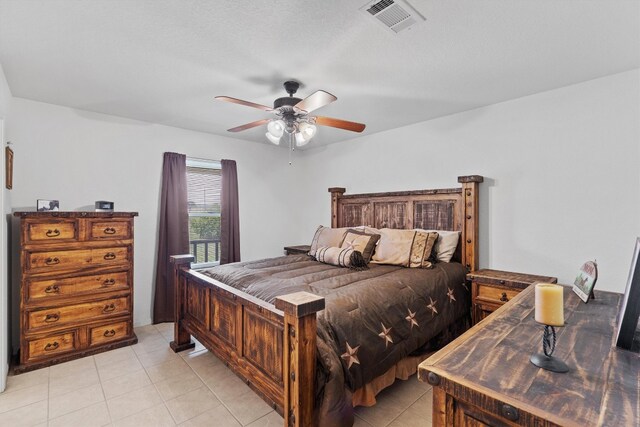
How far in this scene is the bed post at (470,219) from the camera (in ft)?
10.2

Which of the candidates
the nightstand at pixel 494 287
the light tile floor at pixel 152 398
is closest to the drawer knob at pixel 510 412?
the light tile floor at pixel 152 398

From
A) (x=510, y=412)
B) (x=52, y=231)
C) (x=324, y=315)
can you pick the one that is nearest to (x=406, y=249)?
(x=324, y=315)

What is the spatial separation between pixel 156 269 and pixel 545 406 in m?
3.93

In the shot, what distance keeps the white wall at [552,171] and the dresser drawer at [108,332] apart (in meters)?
3.54

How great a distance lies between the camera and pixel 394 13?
1.66m

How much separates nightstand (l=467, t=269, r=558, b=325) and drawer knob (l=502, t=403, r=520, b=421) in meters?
1.98

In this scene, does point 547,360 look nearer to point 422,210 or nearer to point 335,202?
point 422,210

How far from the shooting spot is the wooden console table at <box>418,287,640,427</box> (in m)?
0.85

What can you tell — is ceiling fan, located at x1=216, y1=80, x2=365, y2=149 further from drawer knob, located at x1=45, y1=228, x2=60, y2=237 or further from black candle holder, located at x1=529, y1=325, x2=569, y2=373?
drawer knob, located at x1=45, y1=228, x2=60, y2=237

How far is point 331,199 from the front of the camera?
15.1ft

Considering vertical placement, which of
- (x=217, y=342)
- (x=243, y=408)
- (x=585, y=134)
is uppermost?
(x=585, y=134)

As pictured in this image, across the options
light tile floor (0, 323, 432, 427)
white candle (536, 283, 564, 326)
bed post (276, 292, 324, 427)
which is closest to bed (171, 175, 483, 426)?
bed post (276, 292, 324, 427)

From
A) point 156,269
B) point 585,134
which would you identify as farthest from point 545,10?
point 156,269

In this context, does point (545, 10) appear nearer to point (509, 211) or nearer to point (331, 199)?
point (509, 211)
